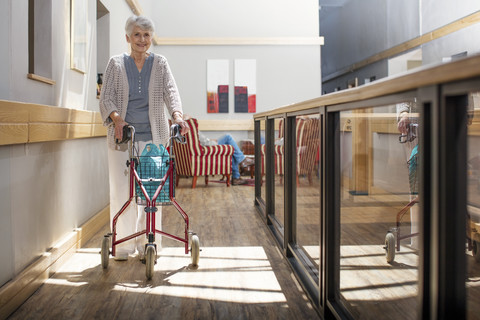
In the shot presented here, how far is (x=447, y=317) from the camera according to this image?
3.59 feet

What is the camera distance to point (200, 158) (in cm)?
770

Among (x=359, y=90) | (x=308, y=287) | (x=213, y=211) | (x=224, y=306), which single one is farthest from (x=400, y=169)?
(x=213, y=211)

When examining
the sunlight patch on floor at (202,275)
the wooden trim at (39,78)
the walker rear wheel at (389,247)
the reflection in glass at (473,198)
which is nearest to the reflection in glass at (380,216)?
the walker rear wheel at (389,247)

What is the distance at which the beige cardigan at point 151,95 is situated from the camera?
3178 millimetres

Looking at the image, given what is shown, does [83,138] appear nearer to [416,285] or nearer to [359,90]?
[359,90]

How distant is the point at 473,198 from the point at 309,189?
5.31 ft

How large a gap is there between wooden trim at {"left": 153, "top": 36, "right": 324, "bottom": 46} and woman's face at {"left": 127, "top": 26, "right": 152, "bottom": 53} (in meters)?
7.30

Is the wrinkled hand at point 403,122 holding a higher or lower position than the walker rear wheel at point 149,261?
higher

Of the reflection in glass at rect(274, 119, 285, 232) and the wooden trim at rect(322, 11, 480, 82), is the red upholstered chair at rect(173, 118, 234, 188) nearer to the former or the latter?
the reflection in glass at rect(274, 119, 285, 232)

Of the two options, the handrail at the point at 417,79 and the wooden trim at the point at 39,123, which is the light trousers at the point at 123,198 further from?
the handrail at the point at 417,79

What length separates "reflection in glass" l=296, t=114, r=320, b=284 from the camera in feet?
7.91

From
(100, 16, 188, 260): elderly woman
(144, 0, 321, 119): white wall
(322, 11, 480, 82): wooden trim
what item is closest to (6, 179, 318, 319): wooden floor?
(100, 16, 188, 260): elderly woman

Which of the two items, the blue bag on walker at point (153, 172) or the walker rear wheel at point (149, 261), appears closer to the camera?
the walker rear wheel at point (149, 261)

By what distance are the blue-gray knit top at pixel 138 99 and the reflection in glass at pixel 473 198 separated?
2.32m
